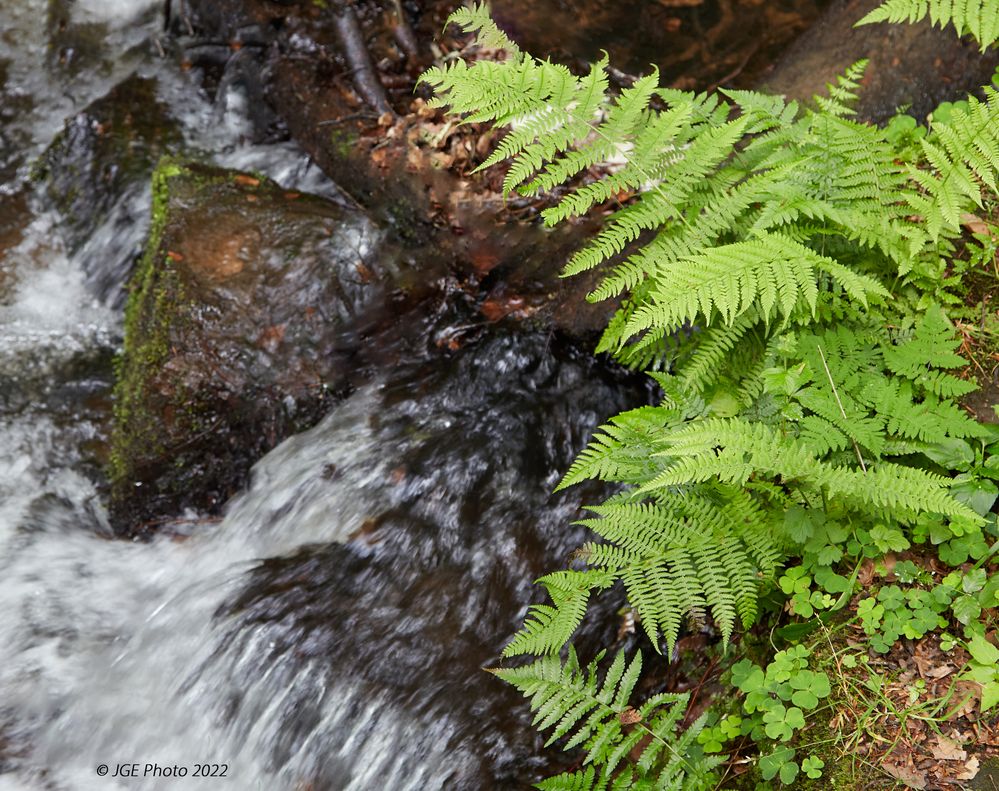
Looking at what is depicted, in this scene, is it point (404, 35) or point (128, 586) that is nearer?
point (128, 586)

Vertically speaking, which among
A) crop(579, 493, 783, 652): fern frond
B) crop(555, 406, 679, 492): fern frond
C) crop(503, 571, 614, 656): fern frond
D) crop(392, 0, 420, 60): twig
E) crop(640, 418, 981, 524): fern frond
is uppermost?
crop(392, 0, 420, 60): twig

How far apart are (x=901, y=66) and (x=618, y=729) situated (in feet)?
13.8

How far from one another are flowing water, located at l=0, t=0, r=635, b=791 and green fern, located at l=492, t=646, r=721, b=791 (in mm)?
585

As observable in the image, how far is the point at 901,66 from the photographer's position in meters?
4.88

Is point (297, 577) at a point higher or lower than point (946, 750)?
lower

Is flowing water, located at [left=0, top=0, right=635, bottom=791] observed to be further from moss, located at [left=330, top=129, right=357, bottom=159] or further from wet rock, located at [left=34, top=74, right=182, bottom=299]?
moss, located at [left=330, top=129, right=357, bottom=159]

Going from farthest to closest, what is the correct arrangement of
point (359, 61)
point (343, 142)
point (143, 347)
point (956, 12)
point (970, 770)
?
point (359, 61) → point (343, 142) → point (143, 347) → point (956, 12) → point (970, 770)

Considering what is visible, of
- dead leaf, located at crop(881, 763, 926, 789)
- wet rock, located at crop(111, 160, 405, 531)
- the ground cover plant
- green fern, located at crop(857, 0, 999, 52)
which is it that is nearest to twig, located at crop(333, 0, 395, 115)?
wet rock, located at crop(111, 160, 405, 531)

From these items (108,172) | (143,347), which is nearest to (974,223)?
(143,347)

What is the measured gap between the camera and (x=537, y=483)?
4543 mm

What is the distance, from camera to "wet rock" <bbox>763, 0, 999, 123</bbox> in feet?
15.5

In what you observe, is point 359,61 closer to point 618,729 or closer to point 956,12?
point 956,12

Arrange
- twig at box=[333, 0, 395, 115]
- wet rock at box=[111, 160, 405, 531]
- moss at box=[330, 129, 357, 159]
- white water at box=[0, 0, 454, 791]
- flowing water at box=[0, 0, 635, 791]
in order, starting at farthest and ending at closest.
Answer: twig at box=[333, 0, 395, 115], moss at box=[330, 129, 357, 159], wet rock at box=[111, 160, 405, 531], white water at box=[0, 0, 454, 791], flowing water at box=[0, 0, 635, 791]

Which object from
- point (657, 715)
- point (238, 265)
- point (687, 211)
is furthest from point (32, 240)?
point (657, 715)
